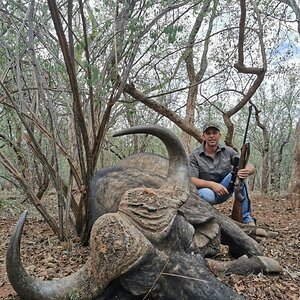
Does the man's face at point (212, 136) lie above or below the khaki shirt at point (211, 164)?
above

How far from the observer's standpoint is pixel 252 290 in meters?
2.83

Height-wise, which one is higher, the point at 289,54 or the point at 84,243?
the point at 289,54

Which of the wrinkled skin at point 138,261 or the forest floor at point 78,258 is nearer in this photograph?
the wrinkled skin at point 138,261

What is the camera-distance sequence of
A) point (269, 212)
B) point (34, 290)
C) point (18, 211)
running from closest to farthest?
point (34, 290), point (18, 211), point (269, 212)

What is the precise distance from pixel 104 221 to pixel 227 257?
1.72m

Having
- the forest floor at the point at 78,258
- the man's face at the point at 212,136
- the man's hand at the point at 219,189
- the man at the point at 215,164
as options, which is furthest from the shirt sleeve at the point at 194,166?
the forest floor at the point at 78,258

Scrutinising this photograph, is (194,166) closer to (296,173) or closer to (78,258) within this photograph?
(78,258)

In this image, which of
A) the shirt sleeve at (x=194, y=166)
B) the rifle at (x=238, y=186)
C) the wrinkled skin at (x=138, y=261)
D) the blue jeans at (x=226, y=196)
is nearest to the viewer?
the wrinkled skin at (x=138, y=261)

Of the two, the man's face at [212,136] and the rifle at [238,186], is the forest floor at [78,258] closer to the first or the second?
the rifle at [238,186]

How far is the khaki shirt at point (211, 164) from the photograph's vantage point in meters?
5.16

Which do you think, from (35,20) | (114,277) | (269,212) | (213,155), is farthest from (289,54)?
(114,277)

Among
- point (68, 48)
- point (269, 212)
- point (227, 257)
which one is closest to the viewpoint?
point (68, 48)

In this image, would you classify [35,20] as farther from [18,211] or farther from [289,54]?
[289,54]

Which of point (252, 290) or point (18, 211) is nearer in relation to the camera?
point (252, 290)
